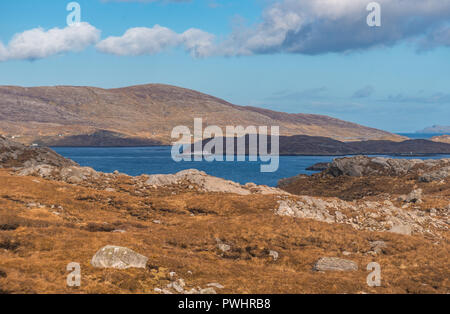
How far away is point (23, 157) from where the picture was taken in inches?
2581

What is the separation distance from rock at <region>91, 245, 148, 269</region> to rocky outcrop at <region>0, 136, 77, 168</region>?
153 ft

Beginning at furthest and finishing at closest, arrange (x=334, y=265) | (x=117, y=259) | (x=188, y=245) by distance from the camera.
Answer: (x=188, y=245) → (x=334, y=265) → (x=117, y=259)

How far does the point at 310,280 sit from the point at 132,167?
146754 mm

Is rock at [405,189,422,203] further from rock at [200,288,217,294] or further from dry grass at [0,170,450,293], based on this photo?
rock at [200,288,217,294]

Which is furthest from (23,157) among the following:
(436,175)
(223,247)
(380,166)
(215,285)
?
(436,175)

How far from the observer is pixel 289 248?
29875 mm

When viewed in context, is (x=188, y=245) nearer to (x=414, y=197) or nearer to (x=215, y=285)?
(x=215, y=285)

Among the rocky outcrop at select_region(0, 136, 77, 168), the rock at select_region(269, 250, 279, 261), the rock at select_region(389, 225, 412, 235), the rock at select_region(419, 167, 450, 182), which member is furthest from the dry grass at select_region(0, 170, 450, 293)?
the rock at select_region(419, 167, 450, 182)

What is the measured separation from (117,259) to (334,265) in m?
12.9

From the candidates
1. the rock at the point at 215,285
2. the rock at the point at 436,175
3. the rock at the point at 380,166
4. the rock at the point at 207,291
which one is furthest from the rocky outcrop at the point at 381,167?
the rock at the point at 207,291

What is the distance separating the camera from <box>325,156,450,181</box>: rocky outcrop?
7638 cm

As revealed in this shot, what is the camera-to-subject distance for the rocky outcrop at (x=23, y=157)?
6281 centimetres
